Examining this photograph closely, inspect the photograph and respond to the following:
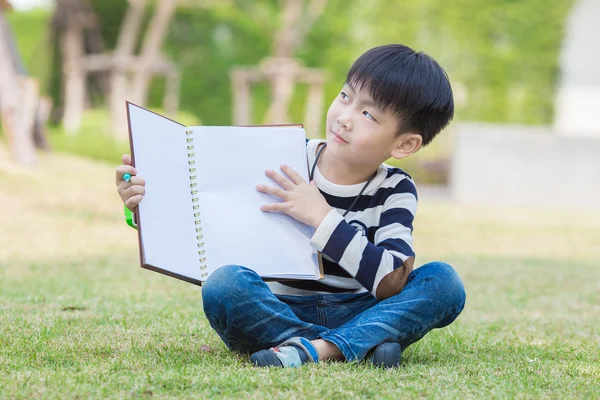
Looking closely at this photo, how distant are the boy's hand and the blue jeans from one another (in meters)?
0.21

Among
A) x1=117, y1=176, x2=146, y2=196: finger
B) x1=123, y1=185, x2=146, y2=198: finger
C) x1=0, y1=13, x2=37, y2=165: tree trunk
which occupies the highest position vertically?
x1=0, y1=13, x2=37, y2=165: tree trunk

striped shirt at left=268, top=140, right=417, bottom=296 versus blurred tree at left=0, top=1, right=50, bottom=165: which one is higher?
blurred tree at left=0, top=1, right=50, bottom=165

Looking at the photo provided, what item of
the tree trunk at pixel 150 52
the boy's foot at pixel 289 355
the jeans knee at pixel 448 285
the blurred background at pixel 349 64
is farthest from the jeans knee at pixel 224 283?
the tree trunk at pixel 150 52

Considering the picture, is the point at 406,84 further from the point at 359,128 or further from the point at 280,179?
the point at 280,179

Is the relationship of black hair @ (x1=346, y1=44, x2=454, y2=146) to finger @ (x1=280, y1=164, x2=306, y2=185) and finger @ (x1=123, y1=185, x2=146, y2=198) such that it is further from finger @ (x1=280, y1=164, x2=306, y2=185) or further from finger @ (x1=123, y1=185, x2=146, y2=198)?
finger @ (x1=123, y1=185, x2=146, y2=198)

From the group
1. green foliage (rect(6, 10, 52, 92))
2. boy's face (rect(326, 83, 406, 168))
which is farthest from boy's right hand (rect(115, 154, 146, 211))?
green foliage (rect(6, 10, 52, 92))

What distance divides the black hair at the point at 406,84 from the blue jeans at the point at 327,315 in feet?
1.43

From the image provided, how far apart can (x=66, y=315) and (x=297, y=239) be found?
1.15m

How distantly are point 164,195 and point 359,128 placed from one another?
586mm

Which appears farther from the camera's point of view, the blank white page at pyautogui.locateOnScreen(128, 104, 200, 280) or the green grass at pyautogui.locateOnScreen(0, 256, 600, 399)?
the blank white page at pyautogui.locateOnScreen(128, 104, 200, 280)

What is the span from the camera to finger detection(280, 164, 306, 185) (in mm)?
2557

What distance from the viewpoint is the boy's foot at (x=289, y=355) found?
7.66ft

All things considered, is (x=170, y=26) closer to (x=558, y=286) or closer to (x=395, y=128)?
(x=558, y=286)

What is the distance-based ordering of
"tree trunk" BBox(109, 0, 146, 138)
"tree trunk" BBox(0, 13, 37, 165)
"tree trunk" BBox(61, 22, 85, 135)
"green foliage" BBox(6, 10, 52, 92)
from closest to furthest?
"tree trunk" BBox(0, 13, 37, 165)
"tree trunk" BBox(109, 0, 146, 138)
"tree trunk" BBox(61, 22, 85, 135)
"green foliage" BBox(6, 10, 52, 92)
